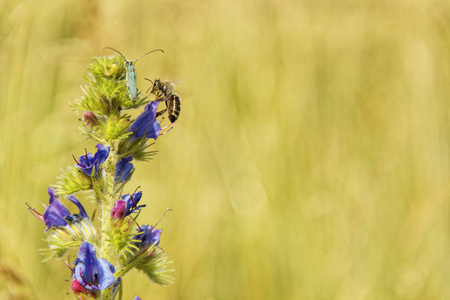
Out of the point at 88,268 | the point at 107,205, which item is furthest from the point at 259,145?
the point at 88,268

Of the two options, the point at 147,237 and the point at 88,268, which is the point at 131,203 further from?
the point at 88,268

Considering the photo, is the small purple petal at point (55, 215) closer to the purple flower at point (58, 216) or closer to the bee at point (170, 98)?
the purple flower at point (58, 216)

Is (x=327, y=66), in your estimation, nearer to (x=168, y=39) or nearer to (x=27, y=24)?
(x=168, y=39)

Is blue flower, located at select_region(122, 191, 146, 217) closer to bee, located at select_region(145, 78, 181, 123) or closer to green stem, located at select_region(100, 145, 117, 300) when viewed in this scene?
green stem, located at select_region(100, 145, 117, 300)

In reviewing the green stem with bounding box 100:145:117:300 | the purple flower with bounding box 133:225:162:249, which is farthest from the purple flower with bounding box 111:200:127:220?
the purple flower with bounding box 133:225:162:249

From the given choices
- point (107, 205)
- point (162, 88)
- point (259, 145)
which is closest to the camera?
point (107, 205)

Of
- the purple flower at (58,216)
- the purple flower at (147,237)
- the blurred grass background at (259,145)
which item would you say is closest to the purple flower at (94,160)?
the purple flower at (58,216)
